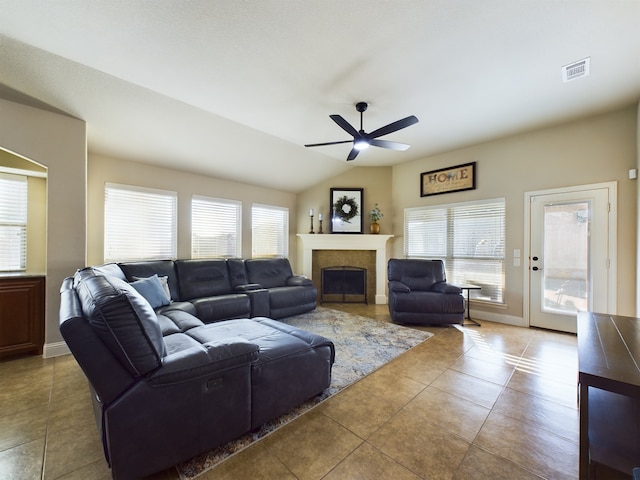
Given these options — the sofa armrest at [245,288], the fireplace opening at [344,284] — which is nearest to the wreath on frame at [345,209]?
the fireplace opening at [344,284]

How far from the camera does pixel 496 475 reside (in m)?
1.35

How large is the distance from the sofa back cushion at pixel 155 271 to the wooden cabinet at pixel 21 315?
767 millimetres

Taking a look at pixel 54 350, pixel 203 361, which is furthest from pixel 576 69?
pixel 54 350

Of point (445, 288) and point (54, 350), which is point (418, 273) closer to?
point (445, 288)

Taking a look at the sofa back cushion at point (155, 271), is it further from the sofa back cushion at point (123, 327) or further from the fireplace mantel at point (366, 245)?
the fireplace mantel at point (366, 245)

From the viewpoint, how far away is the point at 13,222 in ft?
9.63

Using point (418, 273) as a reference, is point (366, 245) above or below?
above

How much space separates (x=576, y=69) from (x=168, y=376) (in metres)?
4.09

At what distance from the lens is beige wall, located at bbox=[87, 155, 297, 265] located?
11.7 feet

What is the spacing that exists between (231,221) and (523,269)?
5054 mm

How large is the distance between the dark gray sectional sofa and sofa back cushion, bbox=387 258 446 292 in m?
2.77

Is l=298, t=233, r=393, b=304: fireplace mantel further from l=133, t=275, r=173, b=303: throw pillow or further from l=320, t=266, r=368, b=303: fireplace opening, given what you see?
l=133, t=275, r=173, b=303: throw pillow

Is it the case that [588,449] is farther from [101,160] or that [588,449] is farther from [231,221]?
[101,160]

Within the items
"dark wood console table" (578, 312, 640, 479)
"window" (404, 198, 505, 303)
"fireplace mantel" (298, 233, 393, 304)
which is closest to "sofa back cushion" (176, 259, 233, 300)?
"fireplace mantel" (298, 233, 393, 304)
